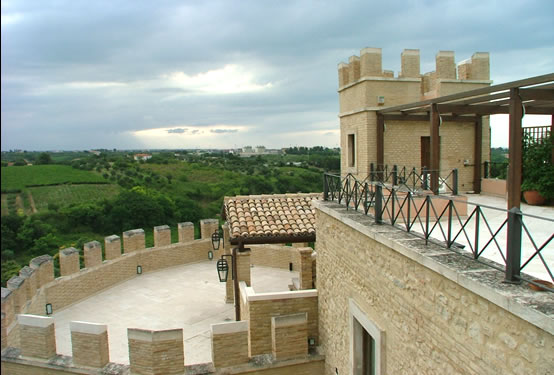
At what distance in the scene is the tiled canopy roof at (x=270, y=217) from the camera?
8.84 metres

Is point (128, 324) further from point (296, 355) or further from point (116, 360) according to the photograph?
point (296, 355)

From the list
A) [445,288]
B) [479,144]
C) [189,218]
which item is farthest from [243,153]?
[445,288]

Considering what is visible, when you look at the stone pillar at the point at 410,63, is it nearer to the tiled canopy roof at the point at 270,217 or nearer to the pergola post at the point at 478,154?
the pergola post at the point at 478,154

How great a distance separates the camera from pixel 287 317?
23.4 ft

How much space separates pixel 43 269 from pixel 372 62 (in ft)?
32.0

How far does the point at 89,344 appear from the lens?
23.1 feet

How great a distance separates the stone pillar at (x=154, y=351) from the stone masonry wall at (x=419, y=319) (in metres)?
2.65

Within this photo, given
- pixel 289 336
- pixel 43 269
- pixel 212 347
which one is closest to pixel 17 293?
pixel 43 269

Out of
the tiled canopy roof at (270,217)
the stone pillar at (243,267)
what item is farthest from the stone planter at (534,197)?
the stone pillar at (243,267)

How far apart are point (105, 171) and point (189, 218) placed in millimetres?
14175

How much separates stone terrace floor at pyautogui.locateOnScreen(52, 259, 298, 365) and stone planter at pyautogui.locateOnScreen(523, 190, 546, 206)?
6.34m

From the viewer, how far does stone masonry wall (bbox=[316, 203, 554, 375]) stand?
2811 millimetres

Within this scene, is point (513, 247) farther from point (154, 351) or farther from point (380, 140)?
point (380, 140)

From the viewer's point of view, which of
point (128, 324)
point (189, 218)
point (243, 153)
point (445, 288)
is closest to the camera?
point (445, 288)
